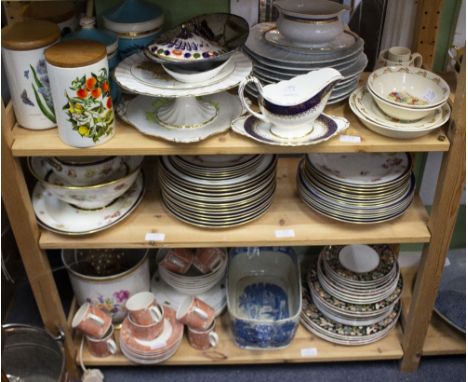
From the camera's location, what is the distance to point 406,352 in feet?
5.47

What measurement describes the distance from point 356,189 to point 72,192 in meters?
0.64

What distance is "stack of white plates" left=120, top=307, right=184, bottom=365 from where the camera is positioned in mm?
1608

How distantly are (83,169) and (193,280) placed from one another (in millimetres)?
516

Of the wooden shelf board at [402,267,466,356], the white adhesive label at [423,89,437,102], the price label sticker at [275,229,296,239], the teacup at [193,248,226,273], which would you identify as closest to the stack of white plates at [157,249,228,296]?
the teacup at [193,248,226,273]

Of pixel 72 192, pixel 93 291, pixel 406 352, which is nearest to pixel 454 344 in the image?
pixel 406 352

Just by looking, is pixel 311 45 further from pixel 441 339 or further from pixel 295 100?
pixel 441 339

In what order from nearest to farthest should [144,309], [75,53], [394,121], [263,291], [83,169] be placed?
[75,53]
[394,121]
[83,169]
[144,309]
[263,291]

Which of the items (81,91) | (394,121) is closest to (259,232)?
(394,121)

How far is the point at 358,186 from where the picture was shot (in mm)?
1377

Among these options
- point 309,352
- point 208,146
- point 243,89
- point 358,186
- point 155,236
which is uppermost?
point 243,89

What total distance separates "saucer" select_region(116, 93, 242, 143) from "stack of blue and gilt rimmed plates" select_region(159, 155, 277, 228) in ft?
0.37

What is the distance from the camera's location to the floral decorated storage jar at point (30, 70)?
3.87 feet

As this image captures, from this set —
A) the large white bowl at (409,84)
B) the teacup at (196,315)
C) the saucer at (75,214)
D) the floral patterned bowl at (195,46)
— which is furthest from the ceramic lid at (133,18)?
the teacup at (196,315)

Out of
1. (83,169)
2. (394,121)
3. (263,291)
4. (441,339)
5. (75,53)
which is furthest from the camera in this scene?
(263,291)
